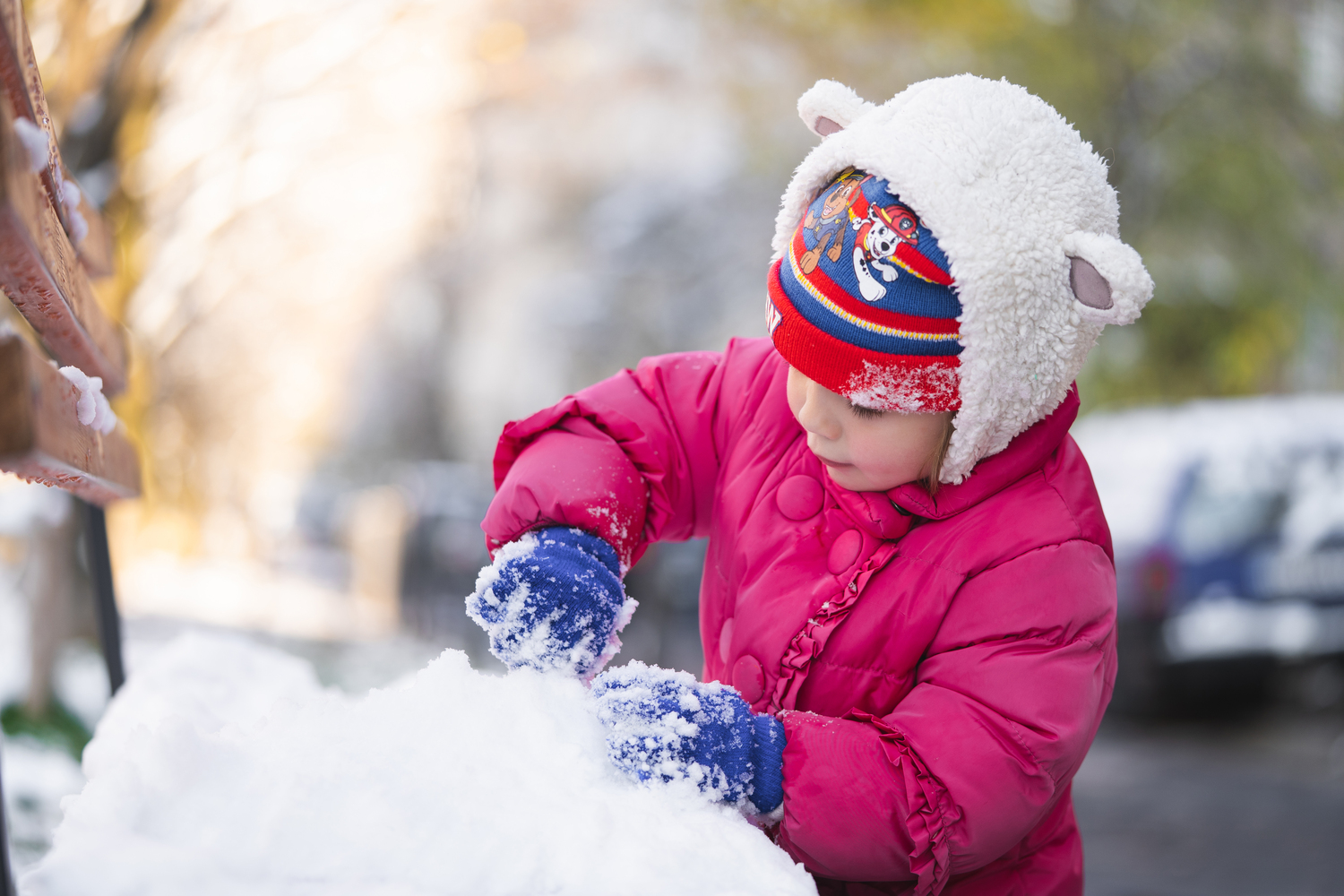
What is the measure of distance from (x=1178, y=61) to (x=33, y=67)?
8.26 meters

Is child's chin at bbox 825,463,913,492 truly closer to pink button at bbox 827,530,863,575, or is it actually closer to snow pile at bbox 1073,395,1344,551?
pink button at bbox 827,530,863,575

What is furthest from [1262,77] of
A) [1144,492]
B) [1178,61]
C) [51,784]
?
[51,784]

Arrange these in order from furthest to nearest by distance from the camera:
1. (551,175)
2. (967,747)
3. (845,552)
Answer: (551,175), (845,552), (967,747)

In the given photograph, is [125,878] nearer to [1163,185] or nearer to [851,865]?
[851,865]

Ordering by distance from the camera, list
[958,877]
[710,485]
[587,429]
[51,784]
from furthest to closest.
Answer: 1. [51,784]
2. [710,485]
3. [587,429]
4. [958,877]

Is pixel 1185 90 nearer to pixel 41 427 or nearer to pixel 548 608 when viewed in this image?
pixel 548 608

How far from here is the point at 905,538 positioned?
1.38 m

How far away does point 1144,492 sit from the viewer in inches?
239

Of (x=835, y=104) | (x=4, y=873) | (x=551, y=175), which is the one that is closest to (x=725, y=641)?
(x=835, y=104)

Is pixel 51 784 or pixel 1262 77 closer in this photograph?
pixel 51 784

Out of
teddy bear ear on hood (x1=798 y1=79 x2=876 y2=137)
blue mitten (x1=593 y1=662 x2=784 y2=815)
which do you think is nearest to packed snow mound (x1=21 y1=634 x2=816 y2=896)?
blue mitten (x1=593 y1=662 x2=784 y2=815)

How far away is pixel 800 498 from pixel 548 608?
0.38 metres

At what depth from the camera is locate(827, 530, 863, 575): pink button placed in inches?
54.6

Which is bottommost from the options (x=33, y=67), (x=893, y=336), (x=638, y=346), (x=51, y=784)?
(x=638, y=346)
